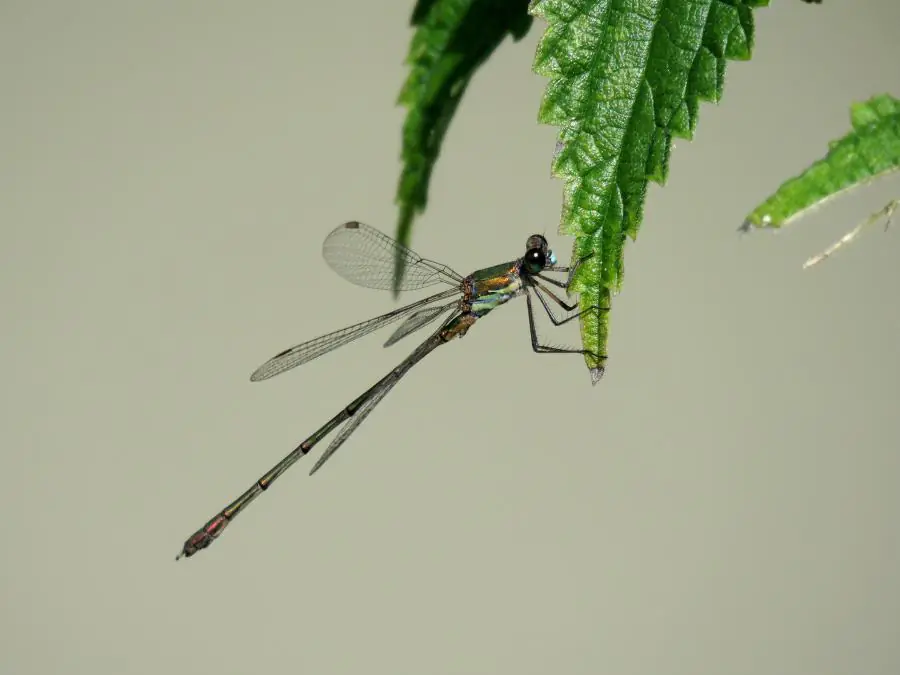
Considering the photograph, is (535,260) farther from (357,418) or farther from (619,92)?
(619,92)

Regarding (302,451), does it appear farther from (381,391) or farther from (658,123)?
→ (658,123)

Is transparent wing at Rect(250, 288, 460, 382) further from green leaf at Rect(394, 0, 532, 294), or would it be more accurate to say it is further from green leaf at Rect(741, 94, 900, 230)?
green leaf at Rect(741, 94, 900, 230)

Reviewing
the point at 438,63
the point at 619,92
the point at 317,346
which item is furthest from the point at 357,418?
the point at 619,92

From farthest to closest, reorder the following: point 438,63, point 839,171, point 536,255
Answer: point 536,255, point 438,63, point 839,171

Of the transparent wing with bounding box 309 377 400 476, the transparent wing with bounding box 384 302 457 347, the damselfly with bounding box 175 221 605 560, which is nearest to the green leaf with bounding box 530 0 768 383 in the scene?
the damselfly with bounding box 175 221 605 560

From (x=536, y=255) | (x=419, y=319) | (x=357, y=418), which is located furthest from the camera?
(x=357, y=418)

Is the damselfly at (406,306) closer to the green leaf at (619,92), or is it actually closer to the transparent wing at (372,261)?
the transparent wing at (372,261)
